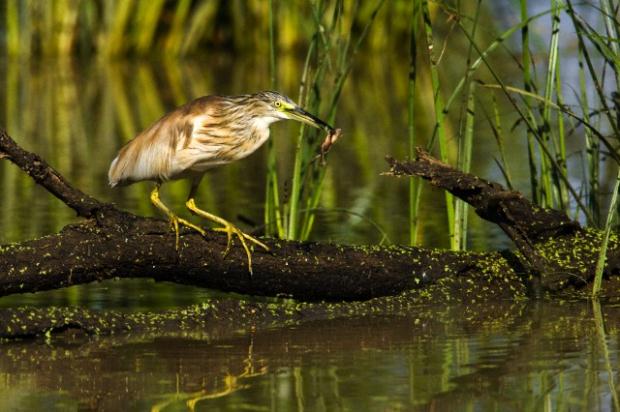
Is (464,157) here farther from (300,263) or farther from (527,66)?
(300,263)

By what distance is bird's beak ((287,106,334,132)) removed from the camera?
19.5 ft

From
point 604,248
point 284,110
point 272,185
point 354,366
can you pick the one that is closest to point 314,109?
point 284,110

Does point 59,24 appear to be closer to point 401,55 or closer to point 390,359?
point 401,55

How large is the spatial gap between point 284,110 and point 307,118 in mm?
174

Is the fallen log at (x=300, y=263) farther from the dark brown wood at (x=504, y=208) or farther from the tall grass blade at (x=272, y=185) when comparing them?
the tall grass blade at (x=272, y=185)

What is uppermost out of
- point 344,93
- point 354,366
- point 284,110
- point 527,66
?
point 344,93

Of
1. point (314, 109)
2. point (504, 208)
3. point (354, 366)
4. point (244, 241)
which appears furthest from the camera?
point (314, 109)

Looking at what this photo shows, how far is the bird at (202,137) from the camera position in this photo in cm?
593

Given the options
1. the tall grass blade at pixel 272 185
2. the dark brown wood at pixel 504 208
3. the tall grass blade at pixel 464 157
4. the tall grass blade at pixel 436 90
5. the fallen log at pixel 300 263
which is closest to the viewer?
the fallen log at pixel 300 263

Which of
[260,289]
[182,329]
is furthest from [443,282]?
[182,329]

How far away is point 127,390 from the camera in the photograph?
442 centimetres

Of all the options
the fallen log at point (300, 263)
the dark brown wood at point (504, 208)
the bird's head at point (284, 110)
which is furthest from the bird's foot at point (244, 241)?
the bird's head at point (284, 110)

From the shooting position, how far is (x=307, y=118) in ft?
19.6

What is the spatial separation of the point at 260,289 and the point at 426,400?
60.4 inches
